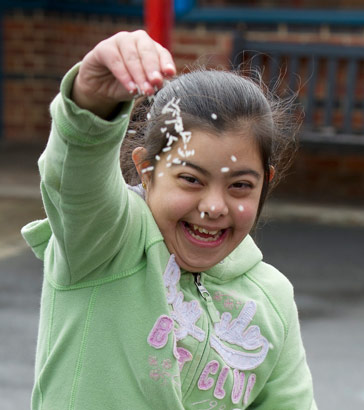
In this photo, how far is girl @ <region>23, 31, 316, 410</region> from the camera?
1826 mm

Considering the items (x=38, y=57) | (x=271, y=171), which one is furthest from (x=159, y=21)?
(x=271, y=171)

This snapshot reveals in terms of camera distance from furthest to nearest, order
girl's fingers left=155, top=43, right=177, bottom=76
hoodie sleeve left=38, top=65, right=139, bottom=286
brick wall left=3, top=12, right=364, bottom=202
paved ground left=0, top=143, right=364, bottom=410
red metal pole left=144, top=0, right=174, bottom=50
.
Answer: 1. brick wall left=3, top=12, right=364, bottom=202
2. red metal pole left=144, top=0, right=174, bottom=50
3. paved ground left=0, top=143, right=364, bottom=410
4. hoodie sleeve left=38, top=65, right=139, bottom=286
5. girl's fingers left=155, top=43, right=177, bottom=76

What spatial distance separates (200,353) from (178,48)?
21.9 feet

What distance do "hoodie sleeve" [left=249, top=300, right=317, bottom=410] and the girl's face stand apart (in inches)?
12.4

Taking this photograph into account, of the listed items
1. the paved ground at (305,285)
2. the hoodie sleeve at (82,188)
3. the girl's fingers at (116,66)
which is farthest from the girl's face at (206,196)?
the paved ground at (305,285)

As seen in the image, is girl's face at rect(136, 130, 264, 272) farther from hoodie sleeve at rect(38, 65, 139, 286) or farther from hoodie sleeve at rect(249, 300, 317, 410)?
hoodie sleeve at rect(249, 300, 317, 410)

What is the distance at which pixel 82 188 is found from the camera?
1.73 m

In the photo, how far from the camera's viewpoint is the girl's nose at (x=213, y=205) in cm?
190

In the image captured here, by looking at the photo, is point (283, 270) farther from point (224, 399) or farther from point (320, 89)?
point (224, 399)

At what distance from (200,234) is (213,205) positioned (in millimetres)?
102

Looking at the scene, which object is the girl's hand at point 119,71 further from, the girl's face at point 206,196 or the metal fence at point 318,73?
the metal fence at point 318,73

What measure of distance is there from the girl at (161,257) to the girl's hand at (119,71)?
0.28 ft

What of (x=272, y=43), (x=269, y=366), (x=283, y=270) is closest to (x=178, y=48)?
(x=272, y=43)

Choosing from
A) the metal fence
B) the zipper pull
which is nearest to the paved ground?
the metal fence
